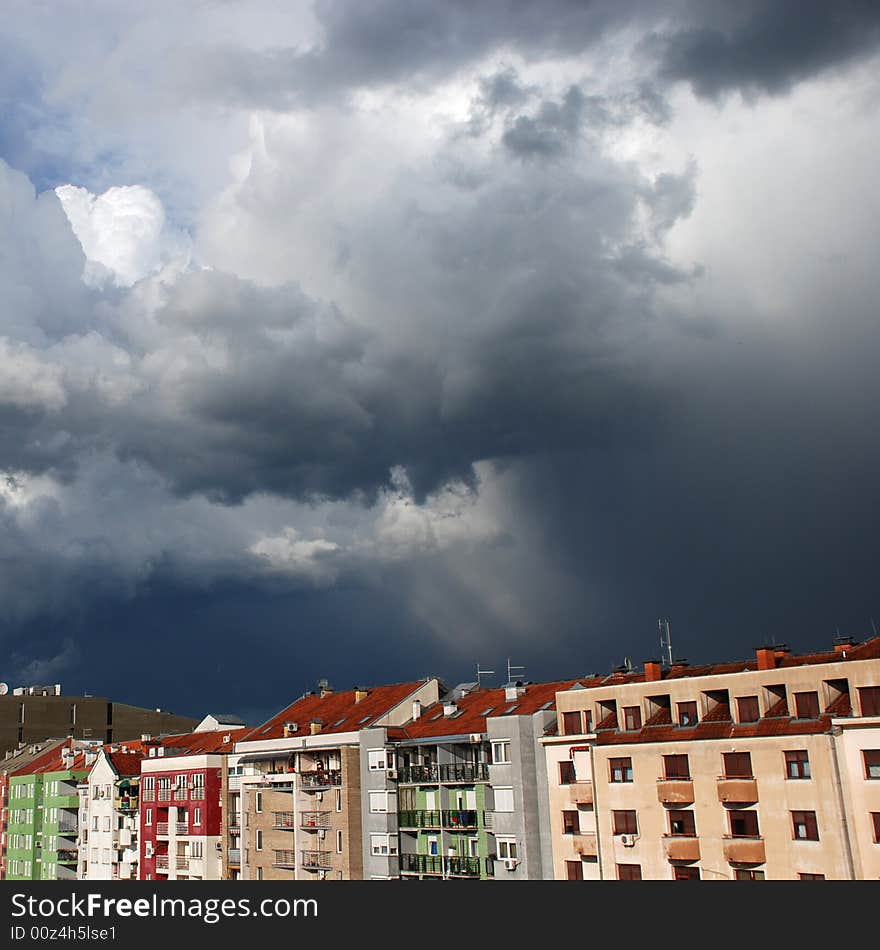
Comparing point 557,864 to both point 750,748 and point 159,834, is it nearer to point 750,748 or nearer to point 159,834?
point 750,748

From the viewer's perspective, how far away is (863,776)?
6431cm

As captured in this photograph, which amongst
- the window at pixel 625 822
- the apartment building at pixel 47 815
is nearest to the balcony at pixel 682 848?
the window at pixel 625 822

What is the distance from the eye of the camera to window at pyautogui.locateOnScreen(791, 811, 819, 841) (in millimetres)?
65812

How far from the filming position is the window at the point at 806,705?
68.2 meters

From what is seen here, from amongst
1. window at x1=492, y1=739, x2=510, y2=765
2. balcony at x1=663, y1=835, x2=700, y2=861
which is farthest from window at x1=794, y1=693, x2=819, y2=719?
window at x1=492, y1=739, x2=510, y2=765

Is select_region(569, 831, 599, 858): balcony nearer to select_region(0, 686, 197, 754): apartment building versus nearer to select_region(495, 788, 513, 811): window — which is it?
select_region(495, 788, 513, 811): window

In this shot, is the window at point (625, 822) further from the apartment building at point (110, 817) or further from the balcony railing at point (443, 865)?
the apartment building at point (110, 817)

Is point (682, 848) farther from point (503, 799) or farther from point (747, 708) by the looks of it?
point (503, 799)

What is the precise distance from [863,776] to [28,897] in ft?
151

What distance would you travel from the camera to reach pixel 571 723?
83.4 meters

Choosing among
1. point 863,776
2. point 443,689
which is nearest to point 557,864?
point 863,776

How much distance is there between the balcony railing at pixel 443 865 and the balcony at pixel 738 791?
941 inches

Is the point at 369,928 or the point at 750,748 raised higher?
the point at 750,748

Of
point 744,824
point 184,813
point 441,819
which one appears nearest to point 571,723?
point 441,819
